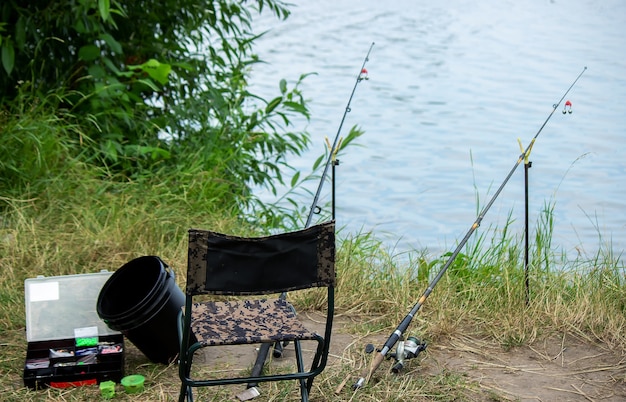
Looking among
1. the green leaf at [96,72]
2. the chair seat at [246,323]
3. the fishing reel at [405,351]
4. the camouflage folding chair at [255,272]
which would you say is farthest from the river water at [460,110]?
the camouflage folding chair at [255,272]

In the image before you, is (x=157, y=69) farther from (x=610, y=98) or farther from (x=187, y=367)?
(x=610, y=98)

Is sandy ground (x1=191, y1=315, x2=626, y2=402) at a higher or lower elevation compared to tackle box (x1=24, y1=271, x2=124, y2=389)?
lower

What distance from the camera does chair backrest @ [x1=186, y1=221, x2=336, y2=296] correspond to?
245cm

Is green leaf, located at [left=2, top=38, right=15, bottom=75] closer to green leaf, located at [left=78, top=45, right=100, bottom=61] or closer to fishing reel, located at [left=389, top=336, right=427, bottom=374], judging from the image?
green leaf, located at [left=78, top=45, right=100, bottom=61]

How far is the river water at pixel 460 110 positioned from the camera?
26.0 feet

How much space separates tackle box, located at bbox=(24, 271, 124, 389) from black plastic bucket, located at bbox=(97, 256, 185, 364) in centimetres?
11

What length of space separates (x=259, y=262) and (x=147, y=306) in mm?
844

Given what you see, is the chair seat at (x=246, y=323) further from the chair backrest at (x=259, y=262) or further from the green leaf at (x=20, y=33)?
the green leaf at (x=20, y=33)

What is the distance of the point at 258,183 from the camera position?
5.97m

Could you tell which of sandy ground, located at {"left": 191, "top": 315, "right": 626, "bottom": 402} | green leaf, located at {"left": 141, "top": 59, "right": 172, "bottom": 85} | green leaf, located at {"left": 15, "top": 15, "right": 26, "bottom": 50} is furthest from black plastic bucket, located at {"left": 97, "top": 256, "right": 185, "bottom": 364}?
green leaf, located at {"left": 15, "top": 15, "right": 26, "bottom": 50}

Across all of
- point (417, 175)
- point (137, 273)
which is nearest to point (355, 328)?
point (137, 273)

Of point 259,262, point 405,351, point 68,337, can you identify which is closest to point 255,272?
point 259,262

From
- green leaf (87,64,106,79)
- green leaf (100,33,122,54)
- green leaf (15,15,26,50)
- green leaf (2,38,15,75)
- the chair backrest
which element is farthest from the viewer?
green leaf (87,64,106,79)

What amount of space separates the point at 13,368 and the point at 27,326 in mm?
159
